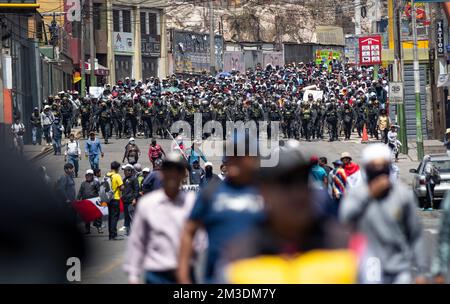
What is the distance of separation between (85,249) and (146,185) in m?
7.61

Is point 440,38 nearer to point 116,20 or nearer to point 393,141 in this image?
point 393,141

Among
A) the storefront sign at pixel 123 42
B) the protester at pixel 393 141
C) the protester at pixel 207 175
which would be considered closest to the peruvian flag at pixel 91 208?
the protester at pixel 207 175

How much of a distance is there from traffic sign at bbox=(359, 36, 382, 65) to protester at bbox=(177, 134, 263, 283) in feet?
143

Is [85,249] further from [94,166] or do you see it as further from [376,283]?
[94,166]

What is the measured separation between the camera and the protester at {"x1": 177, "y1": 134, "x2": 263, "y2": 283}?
8.26 meters

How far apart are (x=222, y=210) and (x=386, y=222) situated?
128 cm

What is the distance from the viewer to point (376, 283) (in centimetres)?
880

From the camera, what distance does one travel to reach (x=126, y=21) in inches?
3147

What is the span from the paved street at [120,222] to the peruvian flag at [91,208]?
387mm

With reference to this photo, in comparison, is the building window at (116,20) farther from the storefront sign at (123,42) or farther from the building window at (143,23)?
the building window at (143,23)

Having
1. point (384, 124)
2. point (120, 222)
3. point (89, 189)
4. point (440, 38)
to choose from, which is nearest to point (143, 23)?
point (440, 38)

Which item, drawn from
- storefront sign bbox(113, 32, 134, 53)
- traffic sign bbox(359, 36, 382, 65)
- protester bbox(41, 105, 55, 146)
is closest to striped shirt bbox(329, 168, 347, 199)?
protester bbox(41, 105, 55, 146)

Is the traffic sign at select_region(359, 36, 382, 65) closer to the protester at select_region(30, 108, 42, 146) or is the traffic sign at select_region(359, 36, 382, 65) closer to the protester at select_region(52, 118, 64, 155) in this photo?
the protester at select_region(30, 108, 42, 146)
